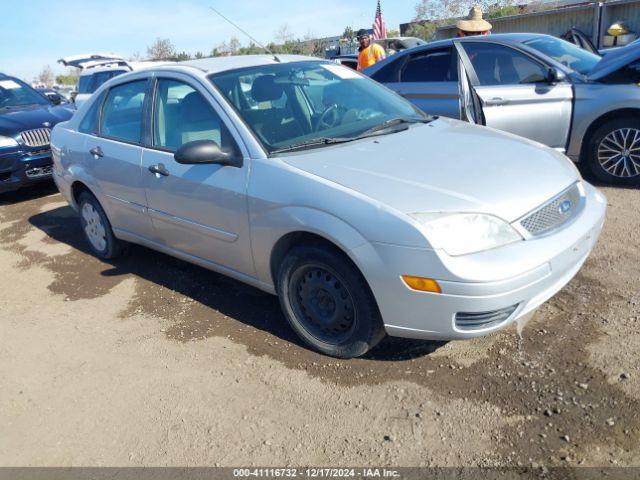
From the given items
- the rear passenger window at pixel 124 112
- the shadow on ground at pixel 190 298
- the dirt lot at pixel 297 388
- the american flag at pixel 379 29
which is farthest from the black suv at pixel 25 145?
the american flag at pixel 379 29

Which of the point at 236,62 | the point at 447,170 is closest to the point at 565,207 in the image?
the point at 447,170

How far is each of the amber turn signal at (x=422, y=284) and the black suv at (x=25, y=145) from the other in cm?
643

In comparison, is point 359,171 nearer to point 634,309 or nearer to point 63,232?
point 634,309

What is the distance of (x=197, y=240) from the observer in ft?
12.5

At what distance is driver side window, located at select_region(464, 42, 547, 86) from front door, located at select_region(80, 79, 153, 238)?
367 cm

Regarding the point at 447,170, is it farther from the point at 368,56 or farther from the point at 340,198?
the point at 368,56

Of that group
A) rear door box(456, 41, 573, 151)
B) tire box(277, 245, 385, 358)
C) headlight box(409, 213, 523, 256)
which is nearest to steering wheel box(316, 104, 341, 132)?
tire box(277, 245, 385, 358)

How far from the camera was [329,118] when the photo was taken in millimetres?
3717

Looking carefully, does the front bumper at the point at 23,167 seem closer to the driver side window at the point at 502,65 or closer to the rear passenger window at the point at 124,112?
the rear passenger window at the point at 124,112

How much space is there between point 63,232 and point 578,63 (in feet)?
19.7

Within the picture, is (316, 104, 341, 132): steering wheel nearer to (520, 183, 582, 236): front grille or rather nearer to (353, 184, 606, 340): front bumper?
(353, 184, 606, 340): front bumper

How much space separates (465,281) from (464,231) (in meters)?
0.24

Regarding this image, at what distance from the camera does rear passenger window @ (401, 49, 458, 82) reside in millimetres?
6117

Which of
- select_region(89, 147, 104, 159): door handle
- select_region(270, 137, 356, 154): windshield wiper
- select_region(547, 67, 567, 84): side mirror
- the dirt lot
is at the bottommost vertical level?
the dirt lot
